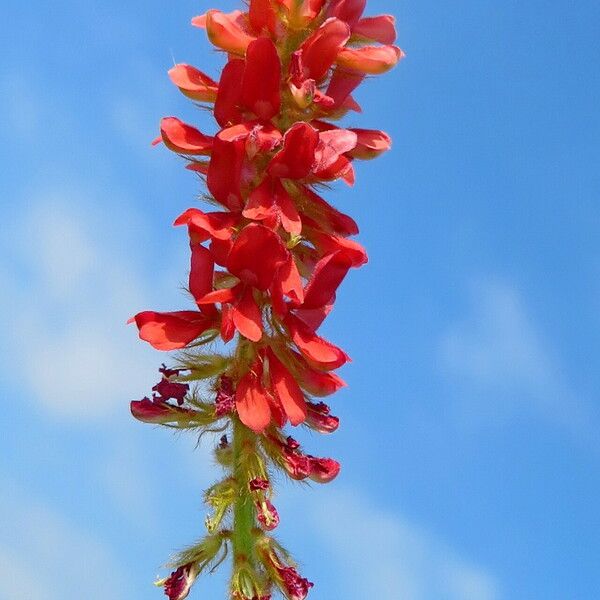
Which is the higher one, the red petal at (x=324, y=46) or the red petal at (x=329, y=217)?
the red petal at (x=324, y=46)

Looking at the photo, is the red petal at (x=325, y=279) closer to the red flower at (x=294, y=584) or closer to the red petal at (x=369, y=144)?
the red petal at (x=369, y=144)

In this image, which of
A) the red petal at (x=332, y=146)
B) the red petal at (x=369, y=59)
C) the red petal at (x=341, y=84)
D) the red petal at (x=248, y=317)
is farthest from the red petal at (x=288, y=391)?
the red petal at (x=369, y=59)

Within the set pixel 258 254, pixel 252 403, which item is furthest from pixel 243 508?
pixel 258 254

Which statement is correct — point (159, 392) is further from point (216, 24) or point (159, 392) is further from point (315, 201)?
point (216, 24)

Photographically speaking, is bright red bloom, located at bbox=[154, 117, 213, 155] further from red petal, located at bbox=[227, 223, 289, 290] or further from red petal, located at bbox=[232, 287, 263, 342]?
red petal, located at bbox=[232, 287, 263, 342]

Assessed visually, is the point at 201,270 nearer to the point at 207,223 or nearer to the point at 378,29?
the point at 207,223

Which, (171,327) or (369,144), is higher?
(369,144)
